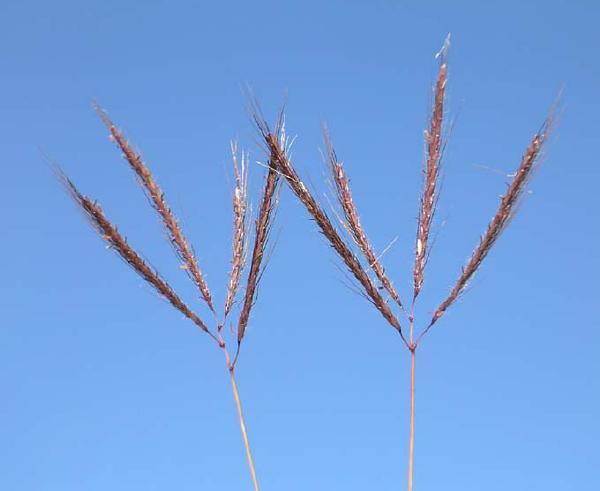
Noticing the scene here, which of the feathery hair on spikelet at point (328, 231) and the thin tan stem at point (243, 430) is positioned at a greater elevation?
the feathery hair on spikelet at point (328, 231)

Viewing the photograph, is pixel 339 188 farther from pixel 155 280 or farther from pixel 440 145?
pixel 155 280

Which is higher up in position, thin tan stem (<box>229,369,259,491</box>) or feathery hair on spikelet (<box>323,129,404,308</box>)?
feathery hair on spikelet (<box>323,129,404,308</box>)

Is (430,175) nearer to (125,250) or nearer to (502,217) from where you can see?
(502,217)

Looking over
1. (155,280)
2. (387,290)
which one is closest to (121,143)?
(155,280)

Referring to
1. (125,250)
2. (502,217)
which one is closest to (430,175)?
(502,217)
